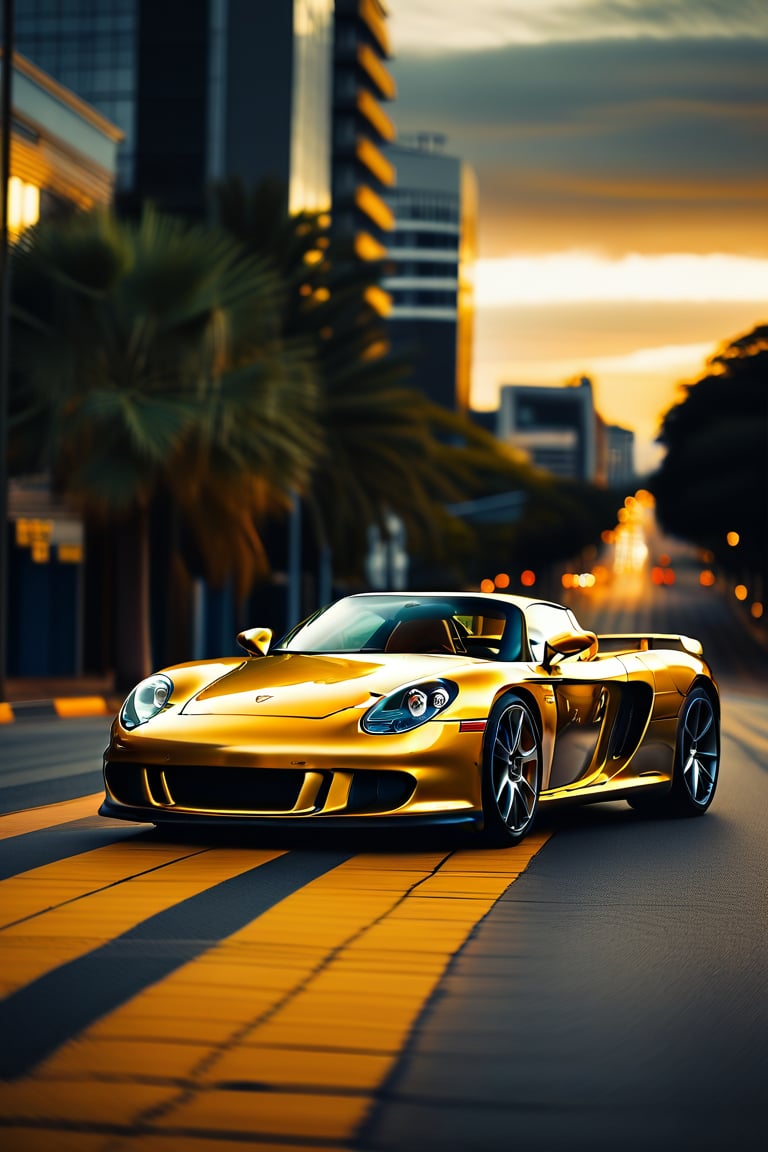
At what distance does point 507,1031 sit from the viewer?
16.4 ft

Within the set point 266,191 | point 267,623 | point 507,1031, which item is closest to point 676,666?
point 507,1031

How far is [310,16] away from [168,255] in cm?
5328

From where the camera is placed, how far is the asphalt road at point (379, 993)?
4.10 metres

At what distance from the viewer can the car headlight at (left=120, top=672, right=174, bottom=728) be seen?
8.70 m

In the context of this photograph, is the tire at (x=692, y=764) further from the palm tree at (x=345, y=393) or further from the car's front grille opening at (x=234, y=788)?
the palm tree at (x=345, y=393)

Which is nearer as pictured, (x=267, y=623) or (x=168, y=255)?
(x=168, y=255)

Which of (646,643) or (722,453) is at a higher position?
(722,453)

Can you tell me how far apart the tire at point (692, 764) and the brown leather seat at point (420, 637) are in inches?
59.6

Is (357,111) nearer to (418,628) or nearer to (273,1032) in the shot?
(418,628)

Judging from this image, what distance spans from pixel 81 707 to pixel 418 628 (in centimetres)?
1728

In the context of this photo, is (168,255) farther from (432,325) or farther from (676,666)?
(432,325)

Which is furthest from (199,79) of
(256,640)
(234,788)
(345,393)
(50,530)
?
(234,788)

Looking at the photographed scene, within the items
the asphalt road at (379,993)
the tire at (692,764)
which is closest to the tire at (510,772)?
the asphalt road at (379,993)

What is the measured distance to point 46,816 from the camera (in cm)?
987
